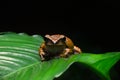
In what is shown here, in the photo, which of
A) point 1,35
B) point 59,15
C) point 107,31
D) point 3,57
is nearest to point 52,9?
point 59,15

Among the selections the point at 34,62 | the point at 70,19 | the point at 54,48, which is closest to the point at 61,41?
the point at 54,48

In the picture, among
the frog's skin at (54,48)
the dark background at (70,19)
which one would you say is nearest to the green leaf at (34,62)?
the frog's skin at (54,48)

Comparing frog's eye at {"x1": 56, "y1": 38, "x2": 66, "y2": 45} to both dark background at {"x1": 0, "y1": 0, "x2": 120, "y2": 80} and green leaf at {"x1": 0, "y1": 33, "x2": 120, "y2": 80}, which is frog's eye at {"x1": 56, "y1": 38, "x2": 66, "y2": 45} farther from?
dark background at {"x1": 0, "y1": 0, "x2": 120, "y2": 80}

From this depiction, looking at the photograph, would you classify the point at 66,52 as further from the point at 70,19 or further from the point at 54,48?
the point at 70,19

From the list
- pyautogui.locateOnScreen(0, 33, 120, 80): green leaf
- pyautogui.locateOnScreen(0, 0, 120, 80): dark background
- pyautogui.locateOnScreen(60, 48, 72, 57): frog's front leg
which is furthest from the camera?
pyautogui.locateOnScreen(0, 0, 120, 80): dark background

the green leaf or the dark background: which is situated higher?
the green leaf

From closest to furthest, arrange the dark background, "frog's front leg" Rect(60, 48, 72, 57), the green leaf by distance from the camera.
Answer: the green leaf
"frog's front leg" Rect(60, 48, 72, 57)
the dark background

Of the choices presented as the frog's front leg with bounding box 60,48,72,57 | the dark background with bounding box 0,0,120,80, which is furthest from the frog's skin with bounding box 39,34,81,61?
the dark background with bounding box 0,0,120,80

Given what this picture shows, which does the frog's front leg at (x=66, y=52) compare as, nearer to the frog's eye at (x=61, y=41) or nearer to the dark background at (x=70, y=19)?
the frog's eye at (x=61, y=41)
